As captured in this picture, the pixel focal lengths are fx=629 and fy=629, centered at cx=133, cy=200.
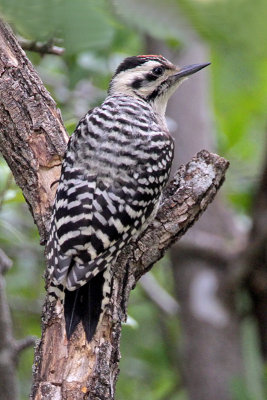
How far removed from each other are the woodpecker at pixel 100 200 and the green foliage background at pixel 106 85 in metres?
0.23

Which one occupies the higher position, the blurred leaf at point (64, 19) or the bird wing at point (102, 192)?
the bird wing at point (102, 192)

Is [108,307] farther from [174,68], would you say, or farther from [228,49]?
[228,49]

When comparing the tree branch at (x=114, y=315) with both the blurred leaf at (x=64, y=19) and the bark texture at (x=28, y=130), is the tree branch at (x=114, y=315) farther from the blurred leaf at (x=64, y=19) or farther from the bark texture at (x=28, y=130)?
the blurred leaf at (x=64, y=19)

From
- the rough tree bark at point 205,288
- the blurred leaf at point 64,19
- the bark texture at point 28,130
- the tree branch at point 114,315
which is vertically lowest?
the blurred leaf at point 64,19

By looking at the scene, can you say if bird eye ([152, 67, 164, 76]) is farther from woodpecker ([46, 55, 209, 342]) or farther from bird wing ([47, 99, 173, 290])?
bird wing ([47, 99, 173, 290])

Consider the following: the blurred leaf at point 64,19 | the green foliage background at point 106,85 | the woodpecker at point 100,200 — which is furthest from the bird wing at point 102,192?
the blurred leaf at point 64,19

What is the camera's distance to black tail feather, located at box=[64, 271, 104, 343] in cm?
211

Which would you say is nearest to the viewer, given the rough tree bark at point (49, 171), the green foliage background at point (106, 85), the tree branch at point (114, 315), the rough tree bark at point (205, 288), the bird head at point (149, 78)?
the green foliage background at point (106, 85)

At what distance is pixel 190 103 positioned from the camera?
557 cm

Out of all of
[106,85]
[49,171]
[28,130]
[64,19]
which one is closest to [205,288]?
[106,85]

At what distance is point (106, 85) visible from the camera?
15.7ft

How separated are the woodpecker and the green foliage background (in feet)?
0.77

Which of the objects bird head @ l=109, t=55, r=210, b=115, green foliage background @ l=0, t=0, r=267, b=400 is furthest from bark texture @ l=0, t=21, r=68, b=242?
bird head @ l=109, t=55, r=210, b=115

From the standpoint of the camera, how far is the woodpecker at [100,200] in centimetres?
223
